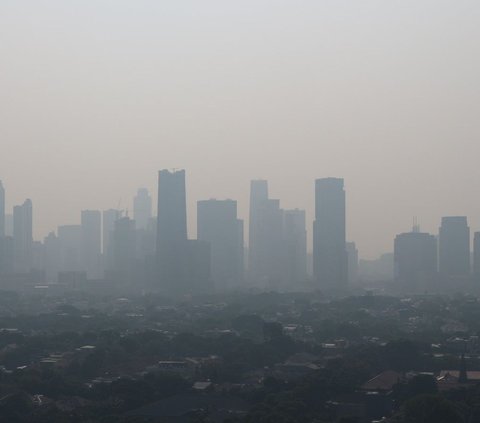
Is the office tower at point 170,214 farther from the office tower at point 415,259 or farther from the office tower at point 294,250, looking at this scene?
the office tower at point 415,259

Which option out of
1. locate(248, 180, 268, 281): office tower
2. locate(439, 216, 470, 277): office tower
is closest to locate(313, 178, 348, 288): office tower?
locate(439, 216, 470, 277): office tower

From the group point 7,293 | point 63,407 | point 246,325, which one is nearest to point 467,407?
point 63,407

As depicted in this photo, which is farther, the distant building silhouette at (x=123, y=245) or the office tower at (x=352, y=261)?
the office tower at (x=352, y=261)

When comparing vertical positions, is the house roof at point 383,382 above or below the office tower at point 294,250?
below

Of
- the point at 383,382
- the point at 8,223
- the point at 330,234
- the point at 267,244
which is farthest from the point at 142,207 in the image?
the point at 383,382

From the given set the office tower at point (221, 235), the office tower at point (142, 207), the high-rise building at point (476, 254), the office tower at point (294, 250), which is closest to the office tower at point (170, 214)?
the office tower at point (221, 235)

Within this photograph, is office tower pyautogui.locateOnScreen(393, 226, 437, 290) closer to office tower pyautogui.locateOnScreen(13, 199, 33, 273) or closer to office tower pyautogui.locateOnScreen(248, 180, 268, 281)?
office tower pyautogui.locateOnScreen(248, 180, 268, 281)
